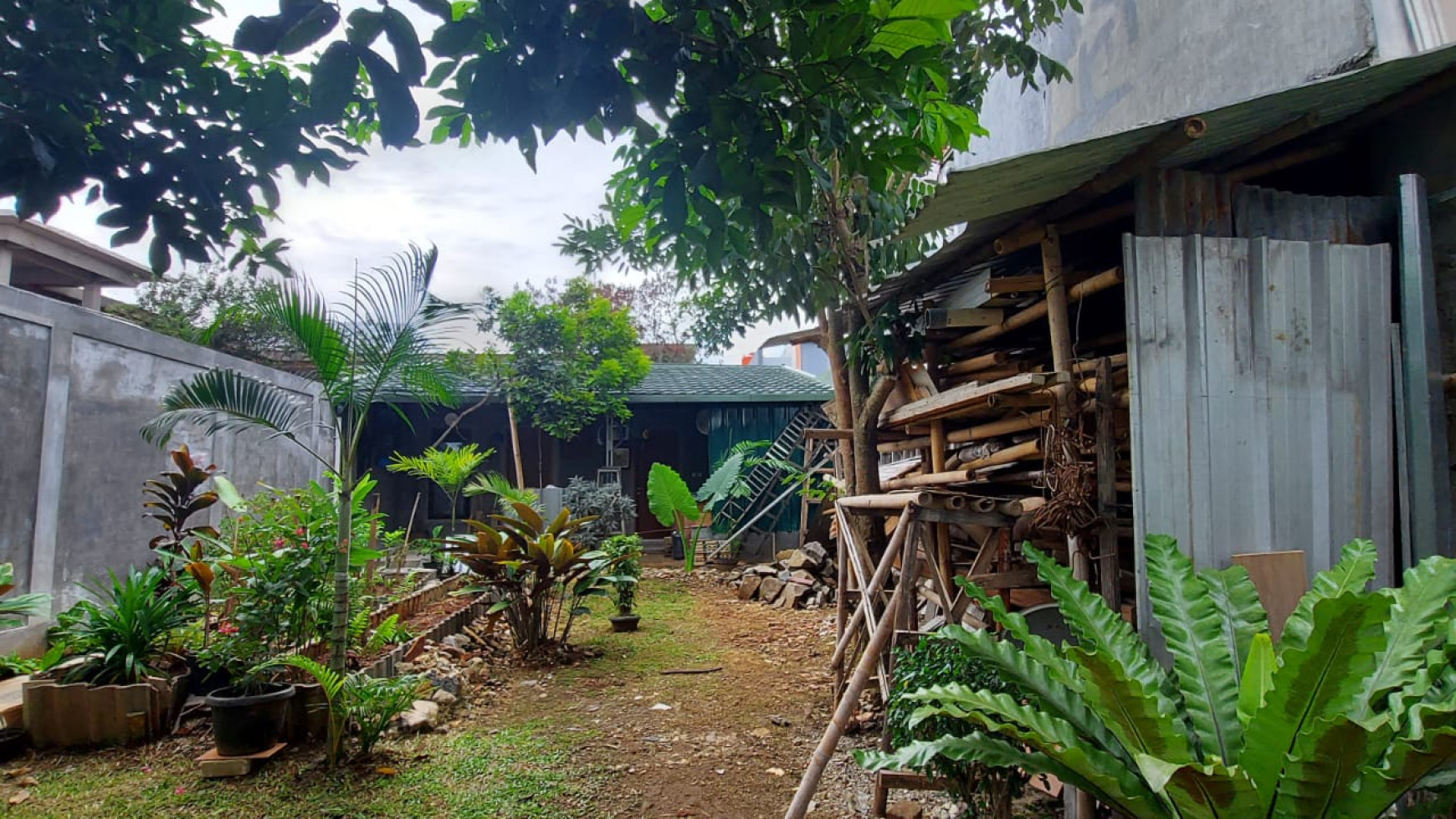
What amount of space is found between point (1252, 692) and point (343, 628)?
4.20m

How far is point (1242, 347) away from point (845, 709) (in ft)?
7.55

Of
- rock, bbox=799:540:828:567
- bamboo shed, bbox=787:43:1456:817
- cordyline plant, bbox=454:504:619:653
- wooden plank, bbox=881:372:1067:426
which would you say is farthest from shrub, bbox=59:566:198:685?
rock, bbox=799:540:828:567

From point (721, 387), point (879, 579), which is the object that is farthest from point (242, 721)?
point (721, 387)

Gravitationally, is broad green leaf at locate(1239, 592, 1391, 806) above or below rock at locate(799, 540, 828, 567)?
above

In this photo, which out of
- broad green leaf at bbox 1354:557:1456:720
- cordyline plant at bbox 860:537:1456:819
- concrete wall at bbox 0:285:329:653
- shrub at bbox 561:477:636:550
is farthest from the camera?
shrub at bbox 561:477:636:550

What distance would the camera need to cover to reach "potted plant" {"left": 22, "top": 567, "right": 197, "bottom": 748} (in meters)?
4.45

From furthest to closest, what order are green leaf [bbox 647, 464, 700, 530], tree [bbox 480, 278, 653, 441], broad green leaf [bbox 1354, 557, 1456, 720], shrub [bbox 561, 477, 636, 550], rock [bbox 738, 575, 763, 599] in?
tree [bbox 480, 278, 653, 441] → shrub [bbox 561, 477, 636, 550] → green leaf [bbox 647, 464, 700, 530] → rock [bbox 738, 575, 763, 599] → broad green leaf [bbox 1354, 557, 1456, 720]

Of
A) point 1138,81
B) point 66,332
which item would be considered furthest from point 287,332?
point 1138,81

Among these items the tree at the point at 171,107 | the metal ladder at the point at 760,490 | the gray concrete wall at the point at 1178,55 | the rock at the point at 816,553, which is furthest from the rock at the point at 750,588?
the tree at the point at 171,107

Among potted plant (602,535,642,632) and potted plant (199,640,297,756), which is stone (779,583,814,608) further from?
potted plant (199,640,297,756)

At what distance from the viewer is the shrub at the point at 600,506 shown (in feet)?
38.9

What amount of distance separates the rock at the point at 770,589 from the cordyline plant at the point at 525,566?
10.1 ft

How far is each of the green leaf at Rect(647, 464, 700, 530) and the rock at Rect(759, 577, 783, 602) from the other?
2346 mm

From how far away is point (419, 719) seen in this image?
480 centimetres
